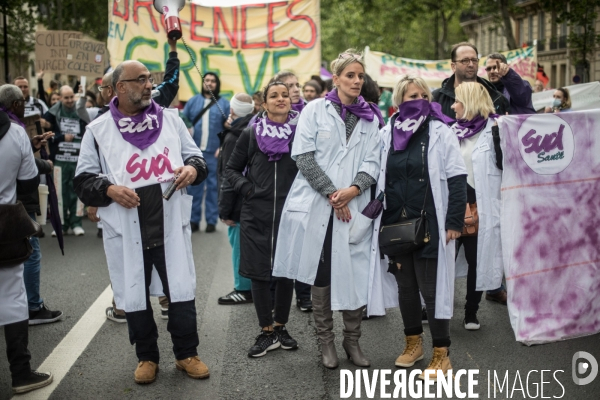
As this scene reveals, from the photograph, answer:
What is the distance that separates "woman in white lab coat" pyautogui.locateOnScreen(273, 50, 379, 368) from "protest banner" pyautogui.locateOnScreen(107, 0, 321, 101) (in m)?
7.71

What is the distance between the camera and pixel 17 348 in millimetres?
5043

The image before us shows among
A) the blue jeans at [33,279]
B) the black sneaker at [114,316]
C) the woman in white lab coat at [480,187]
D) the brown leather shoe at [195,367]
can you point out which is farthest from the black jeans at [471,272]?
the blue jeans at [33,279]

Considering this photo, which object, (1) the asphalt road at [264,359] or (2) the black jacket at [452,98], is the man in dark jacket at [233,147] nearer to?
(1) the asphalt road at [264,359]

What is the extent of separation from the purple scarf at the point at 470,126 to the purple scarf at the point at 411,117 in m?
1.13

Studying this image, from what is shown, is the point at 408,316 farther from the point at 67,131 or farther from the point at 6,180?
the point at 67,131

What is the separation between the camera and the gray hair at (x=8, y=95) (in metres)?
5.95

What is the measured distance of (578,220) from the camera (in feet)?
18.3

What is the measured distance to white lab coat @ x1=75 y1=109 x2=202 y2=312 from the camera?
5.16 meters

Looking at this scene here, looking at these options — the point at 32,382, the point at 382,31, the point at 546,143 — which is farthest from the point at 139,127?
the point at 382,31

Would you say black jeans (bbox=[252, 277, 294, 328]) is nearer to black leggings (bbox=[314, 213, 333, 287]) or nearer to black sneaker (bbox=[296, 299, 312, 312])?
black leggings (bbox=[314, 213, 333, 287])

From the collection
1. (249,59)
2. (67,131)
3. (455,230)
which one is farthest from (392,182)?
(249,59)

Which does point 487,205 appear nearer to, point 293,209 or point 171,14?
point 293,209

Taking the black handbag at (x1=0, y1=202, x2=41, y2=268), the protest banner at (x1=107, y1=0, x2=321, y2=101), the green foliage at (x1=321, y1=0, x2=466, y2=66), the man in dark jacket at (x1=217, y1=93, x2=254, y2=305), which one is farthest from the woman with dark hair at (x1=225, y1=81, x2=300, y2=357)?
the green foliage at (x1=321, y1=0, x2=466, y2=66)

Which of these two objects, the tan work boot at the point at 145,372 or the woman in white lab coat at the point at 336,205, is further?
the woman in white lab coat at the point at 336,205
